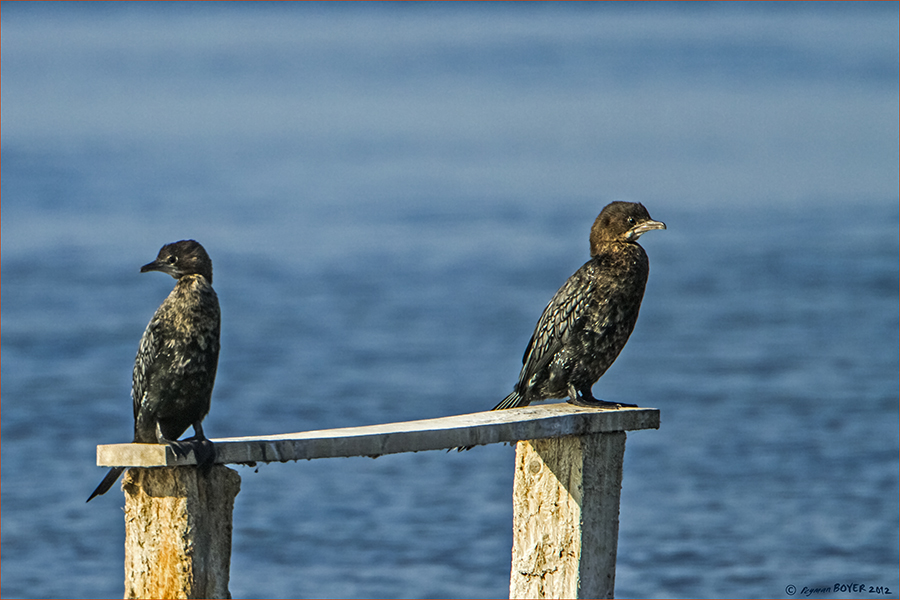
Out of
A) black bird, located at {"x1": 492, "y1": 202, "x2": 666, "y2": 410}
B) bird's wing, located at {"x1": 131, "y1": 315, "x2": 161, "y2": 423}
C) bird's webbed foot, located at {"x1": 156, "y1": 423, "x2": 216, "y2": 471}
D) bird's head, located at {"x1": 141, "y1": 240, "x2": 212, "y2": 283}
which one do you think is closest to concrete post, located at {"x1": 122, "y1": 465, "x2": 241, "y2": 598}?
bird's webbed foot, located at {"x1": 156, "y1": 423, "x2": 216, "y2": 471}

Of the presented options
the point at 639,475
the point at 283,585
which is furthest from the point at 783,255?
the point at 283,585

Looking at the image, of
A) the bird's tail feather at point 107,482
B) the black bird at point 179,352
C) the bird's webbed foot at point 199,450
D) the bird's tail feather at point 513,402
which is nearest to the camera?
the bird's webbed foot at point 199,450

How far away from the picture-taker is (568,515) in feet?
15.5

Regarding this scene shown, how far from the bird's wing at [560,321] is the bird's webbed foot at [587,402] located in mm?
198

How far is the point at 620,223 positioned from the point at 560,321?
492 mm

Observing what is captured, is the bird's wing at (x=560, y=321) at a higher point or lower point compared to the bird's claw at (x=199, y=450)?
higher

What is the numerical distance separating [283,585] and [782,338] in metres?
10.2

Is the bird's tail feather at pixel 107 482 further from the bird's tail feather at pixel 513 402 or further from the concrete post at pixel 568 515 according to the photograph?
the bird's tail feather at pixel 513 402

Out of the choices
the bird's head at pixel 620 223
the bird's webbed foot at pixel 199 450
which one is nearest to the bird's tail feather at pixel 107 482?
the bird's webbed foot at pixel 199 450

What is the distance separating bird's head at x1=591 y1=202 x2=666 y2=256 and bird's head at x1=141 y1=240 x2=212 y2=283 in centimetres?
177

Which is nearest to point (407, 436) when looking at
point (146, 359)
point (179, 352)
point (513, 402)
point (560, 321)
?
point (179, 352)

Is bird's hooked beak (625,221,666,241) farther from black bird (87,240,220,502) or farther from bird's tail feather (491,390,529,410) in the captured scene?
black bird (87,240,220,502)

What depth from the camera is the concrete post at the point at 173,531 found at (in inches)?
154

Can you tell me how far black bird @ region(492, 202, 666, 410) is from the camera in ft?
18.0
